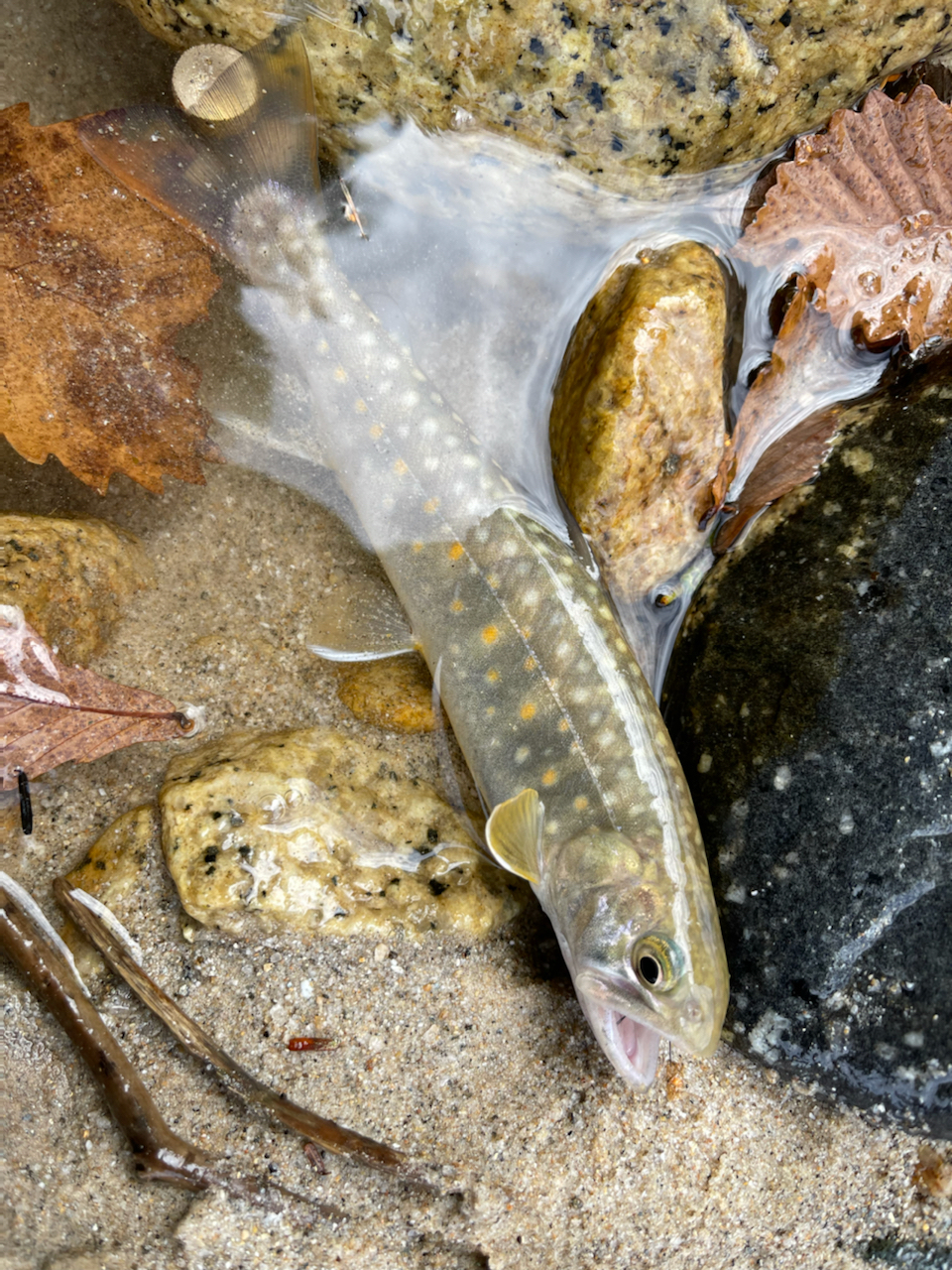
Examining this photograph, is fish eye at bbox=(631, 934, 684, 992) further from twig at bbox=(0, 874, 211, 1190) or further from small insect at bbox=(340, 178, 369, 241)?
small insect at bbox=(340, 178, 369, 241)

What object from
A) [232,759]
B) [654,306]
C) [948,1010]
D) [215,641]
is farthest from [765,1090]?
[654,306]

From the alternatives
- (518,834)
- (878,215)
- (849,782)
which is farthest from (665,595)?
(878,215)

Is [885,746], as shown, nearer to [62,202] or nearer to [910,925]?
[910,925]

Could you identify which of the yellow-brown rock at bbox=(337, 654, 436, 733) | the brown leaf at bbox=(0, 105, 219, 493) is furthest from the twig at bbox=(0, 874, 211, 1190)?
the brown leaf at bbox=(0, 105, 219, 493)

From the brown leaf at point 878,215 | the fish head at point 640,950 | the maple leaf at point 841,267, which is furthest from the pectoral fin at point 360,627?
the brown leaf at point 878,215

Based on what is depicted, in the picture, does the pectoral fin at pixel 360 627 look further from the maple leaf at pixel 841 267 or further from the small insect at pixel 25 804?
the maple leaf at pixel 841 267

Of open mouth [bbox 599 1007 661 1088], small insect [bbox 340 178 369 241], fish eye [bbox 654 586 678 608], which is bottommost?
open mouth [bbox 599 1007 661 1088]
